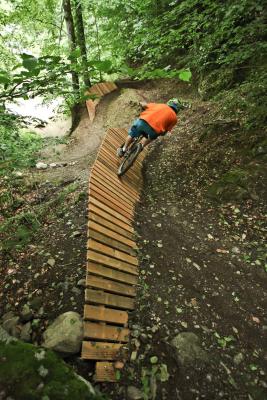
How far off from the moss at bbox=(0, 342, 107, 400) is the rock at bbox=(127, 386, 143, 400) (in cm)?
69

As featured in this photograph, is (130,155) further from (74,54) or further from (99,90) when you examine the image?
(99,90)

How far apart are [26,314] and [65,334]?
0.77 metres

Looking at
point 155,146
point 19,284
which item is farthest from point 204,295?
point 155,146

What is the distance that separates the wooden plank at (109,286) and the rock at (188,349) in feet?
2.62

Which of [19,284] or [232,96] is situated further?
[232,96]

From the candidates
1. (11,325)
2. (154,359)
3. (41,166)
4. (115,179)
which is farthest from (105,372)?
(41,166)

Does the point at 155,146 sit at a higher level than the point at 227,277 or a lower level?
higher

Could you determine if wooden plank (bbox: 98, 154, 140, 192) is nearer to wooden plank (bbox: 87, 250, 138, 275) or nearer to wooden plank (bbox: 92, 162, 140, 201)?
wooden plank (bbox: 92, 162, 140, 201)

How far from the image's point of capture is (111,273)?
3.71 m

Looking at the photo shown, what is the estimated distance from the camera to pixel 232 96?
8.12 metres

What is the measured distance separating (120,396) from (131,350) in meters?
0.46

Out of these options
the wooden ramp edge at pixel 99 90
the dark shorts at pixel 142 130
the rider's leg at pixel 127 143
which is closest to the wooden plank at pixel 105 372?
the dark shorts at pixel 142 130

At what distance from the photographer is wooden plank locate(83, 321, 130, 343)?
3.05 meters

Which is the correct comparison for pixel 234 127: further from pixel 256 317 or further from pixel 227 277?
pixel 256 317
